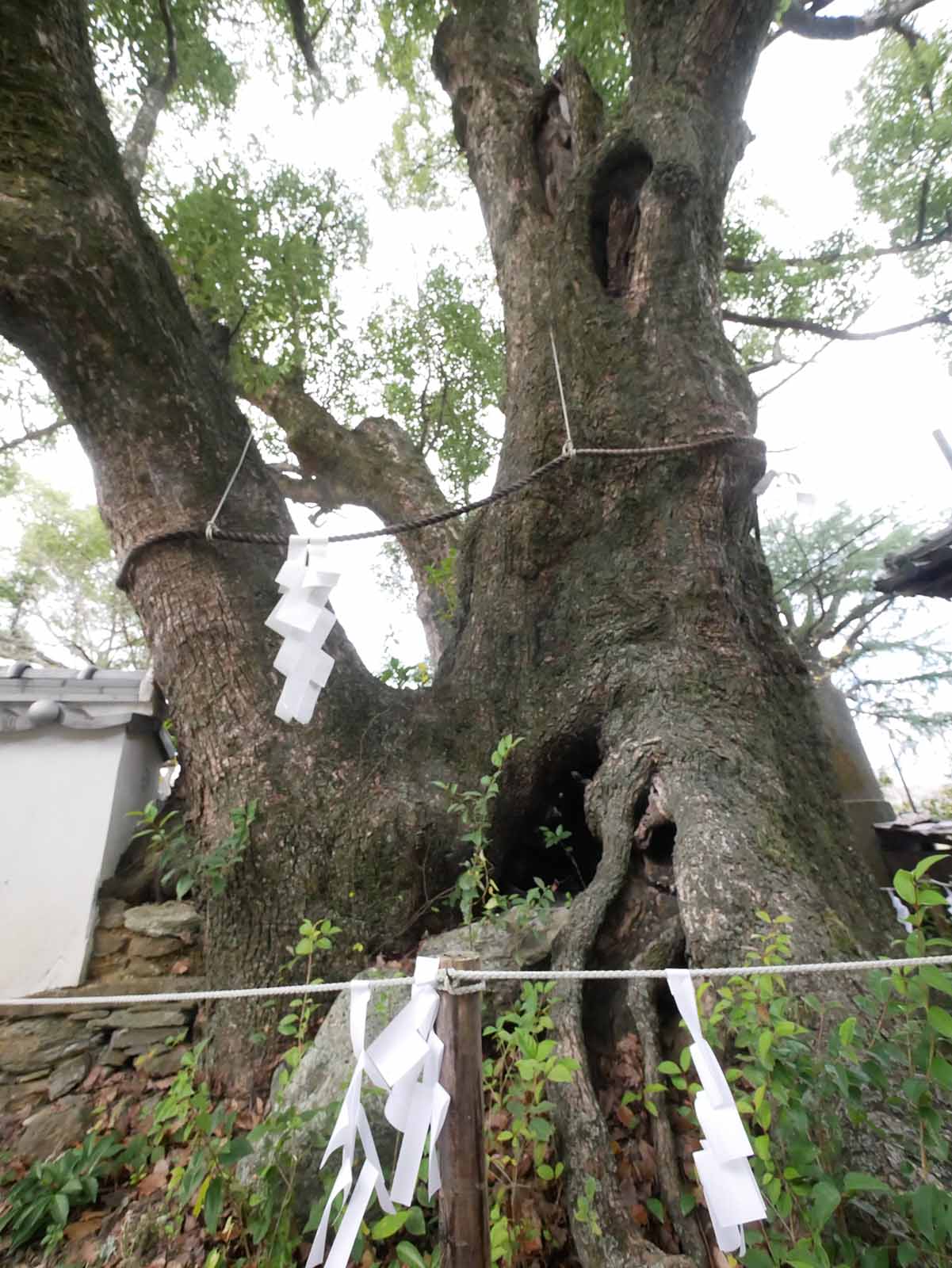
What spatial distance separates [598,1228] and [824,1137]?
0.56m

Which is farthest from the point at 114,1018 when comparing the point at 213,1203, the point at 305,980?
the point at 213,1203

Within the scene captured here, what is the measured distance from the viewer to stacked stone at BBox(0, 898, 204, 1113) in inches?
89.3

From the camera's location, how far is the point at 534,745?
2.53 meters

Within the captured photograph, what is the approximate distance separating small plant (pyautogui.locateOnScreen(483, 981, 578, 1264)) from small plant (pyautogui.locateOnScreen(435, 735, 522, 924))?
0.45m

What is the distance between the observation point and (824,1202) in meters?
0.93

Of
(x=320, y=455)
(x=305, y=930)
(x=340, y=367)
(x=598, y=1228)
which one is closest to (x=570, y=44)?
(x=340, y=367)

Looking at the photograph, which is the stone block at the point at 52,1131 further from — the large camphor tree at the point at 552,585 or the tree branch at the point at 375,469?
the tree branch at the point at 375,469

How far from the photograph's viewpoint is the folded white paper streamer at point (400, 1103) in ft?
3.14

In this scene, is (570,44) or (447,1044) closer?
(447,1044)

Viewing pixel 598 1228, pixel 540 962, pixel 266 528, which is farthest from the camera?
pixel 266 528

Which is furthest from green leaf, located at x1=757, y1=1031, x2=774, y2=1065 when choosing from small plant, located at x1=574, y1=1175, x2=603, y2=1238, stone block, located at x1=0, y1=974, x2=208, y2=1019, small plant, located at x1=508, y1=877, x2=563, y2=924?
stone block, located at x1=0, y1=974, x2=208, y2=1019

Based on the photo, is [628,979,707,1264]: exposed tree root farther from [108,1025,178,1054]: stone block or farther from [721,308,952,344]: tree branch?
[721,308,952,344]: tree branch

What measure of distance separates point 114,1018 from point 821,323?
23.7 feet

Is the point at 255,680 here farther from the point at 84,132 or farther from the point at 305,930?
the point at 84,132
